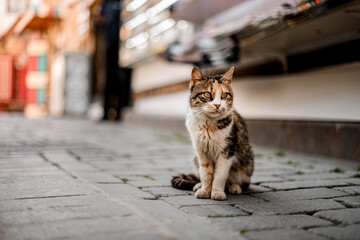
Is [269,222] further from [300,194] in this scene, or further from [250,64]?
[250,64]

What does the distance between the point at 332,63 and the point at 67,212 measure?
418 centimetres

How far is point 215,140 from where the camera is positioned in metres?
2.95

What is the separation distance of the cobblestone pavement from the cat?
122 millimetres

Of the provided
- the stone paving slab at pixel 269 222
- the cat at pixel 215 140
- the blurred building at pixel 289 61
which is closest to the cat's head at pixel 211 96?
the cat at pixel 215 140

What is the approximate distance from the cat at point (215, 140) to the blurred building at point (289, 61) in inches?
67.1

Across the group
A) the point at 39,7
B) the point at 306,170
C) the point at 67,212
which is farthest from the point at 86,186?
the point at 39,7

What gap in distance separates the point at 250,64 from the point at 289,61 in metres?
1.23

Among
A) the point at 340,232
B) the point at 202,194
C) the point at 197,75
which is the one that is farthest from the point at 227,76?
the point at 340,232

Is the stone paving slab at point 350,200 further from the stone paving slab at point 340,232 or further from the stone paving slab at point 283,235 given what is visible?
the stone paving slab at point 283,235

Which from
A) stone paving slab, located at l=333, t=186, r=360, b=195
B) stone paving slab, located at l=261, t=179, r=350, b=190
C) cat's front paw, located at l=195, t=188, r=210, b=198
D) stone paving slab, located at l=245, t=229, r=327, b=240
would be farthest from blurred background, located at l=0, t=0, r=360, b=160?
stone paving slab, located at l=245, t=229, r=327, b=240

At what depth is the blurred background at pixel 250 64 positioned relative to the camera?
16.2ft

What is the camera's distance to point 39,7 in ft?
67.9

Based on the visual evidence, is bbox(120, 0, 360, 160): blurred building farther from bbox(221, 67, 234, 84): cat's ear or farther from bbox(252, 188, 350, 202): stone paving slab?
bbox(252, 188, 350, 202): stone paving slab

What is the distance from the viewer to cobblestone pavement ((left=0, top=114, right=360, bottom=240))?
6.72ft
